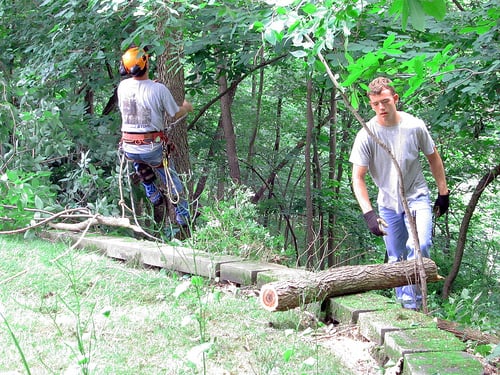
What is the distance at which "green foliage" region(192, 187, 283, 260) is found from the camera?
5.99 meters

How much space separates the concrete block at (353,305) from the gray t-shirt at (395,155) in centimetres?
143

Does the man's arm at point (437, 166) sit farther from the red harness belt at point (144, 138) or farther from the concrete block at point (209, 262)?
the red harness belt at point (144, 138)

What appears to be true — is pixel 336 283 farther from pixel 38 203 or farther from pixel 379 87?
pixel 38 203

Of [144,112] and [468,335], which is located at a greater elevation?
[144,112]

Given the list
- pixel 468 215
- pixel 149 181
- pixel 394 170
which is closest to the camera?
pixel 394 170

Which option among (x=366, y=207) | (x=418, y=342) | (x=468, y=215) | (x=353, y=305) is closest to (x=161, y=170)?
(x=366, y=207)

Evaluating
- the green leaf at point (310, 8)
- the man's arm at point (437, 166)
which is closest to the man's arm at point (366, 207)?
the man's arm at point (437, 166)

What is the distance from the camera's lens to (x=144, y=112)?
7293 mm

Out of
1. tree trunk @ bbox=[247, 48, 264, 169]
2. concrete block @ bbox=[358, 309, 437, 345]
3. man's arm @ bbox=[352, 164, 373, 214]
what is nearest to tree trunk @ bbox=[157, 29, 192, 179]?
man's arm @ bbox=[352, 164, 373, 214]

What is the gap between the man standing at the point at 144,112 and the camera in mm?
7191

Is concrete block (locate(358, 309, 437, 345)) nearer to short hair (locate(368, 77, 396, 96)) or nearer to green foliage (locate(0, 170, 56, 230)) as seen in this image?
short hair (locate(368, 77, 396, 96))

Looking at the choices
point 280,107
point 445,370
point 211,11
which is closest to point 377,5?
point 445,370

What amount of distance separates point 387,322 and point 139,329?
1.53 m

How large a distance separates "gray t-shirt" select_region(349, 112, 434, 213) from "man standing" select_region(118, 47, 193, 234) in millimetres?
2225
